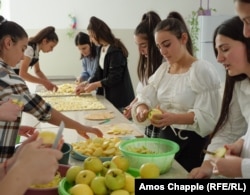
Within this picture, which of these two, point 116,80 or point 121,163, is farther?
point 116,80

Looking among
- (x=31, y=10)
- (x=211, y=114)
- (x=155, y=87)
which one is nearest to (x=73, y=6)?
(x=31, y=10)

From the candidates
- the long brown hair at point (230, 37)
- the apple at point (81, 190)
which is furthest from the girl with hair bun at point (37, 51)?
the apple at point (81, 190)

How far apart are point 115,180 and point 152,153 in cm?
42

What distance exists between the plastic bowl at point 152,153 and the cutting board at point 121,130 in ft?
1.43

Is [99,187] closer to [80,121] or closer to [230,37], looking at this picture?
[230,37]

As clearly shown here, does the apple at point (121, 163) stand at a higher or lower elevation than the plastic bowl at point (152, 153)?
higher

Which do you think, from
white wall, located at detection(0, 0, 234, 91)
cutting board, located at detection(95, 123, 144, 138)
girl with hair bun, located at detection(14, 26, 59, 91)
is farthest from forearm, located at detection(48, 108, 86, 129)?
white wall, located at detection(0, 0, 234, 91)

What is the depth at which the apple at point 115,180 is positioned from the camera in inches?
39.6

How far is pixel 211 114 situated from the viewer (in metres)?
1.78

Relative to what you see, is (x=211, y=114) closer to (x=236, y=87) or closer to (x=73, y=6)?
(x=236, y=87)

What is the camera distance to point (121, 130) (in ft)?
6.68

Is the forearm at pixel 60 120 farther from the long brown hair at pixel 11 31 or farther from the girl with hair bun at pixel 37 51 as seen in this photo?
the girl with hair bun at pixel 37 51

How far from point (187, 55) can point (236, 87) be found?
0.52 metres

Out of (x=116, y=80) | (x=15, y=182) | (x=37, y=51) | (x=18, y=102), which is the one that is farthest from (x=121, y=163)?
(x=37, y=51)
